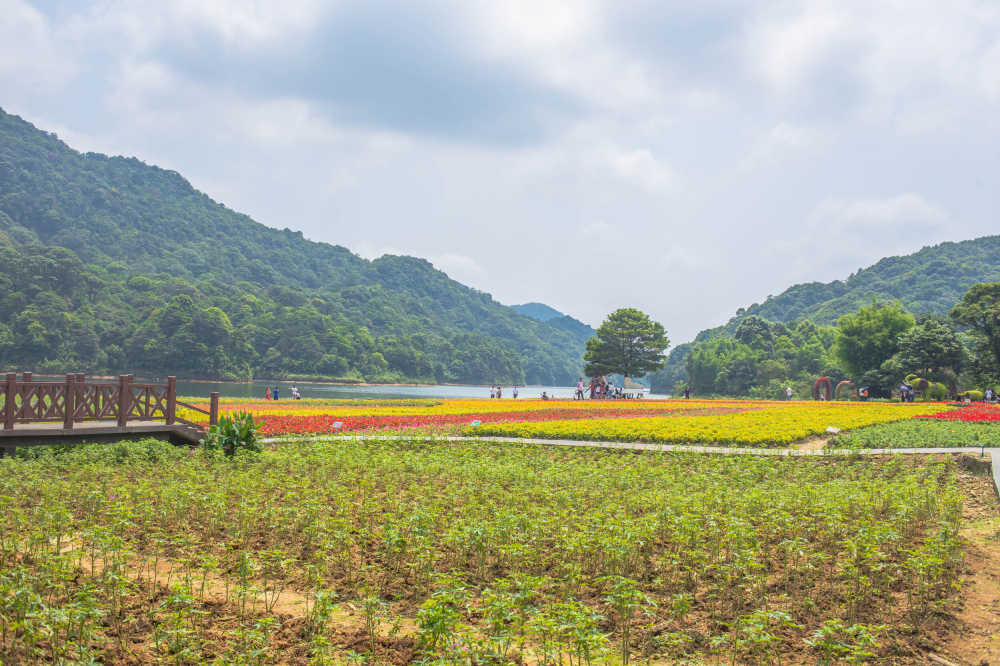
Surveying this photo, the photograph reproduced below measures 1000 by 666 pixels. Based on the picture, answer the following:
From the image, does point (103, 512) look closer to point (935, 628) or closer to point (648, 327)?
point (935, 628)

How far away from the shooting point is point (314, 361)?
9012 cm

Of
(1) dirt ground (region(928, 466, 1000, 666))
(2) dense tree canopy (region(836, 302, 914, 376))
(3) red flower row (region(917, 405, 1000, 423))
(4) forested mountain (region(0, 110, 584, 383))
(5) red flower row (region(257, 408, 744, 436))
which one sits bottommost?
(1) dirt ground (region(928, 466, 1000, 666))

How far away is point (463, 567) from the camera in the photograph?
6465mm

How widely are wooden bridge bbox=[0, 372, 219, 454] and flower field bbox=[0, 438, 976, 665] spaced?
183 centimetres

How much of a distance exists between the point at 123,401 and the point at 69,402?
98cm

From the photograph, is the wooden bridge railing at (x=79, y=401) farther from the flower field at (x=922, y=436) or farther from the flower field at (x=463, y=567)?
the flower field at (x=922, y=436)

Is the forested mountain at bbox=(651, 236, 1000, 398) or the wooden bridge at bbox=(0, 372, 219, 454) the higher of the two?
the forested mountain at bbox=(651, 236, 1000, 398)

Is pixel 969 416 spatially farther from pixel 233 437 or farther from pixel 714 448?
pixel 233 437

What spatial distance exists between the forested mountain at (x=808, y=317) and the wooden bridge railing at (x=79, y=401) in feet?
177

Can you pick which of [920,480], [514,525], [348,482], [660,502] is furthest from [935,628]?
[348,482]

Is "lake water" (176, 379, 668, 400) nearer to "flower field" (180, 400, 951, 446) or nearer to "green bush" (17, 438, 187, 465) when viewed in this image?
"flower field" (180, 400, 951, 446)

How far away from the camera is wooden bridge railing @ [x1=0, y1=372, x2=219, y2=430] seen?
12047mm

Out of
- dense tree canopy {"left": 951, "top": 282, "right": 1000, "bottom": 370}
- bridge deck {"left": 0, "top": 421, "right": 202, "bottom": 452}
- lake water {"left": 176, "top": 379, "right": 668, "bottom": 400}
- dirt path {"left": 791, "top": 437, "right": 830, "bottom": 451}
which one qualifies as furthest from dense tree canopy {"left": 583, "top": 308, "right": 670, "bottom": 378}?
bridge deck {"left": 0, "top": 421, "right": 202, "bottom": 452}

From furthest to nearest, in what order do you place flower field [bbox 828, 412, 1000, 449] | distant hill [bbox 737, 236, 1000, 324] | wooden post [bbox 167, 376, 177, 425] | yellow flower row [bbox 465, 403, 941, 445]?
distant hill [bbox 737, 236, 1000, 324] < yellow flower row [bbox 465, 403, 941, 445] < flower field [bbox 828, 412, 1000, 449] < wooden post [bbox 167, 376, 177, 425]
